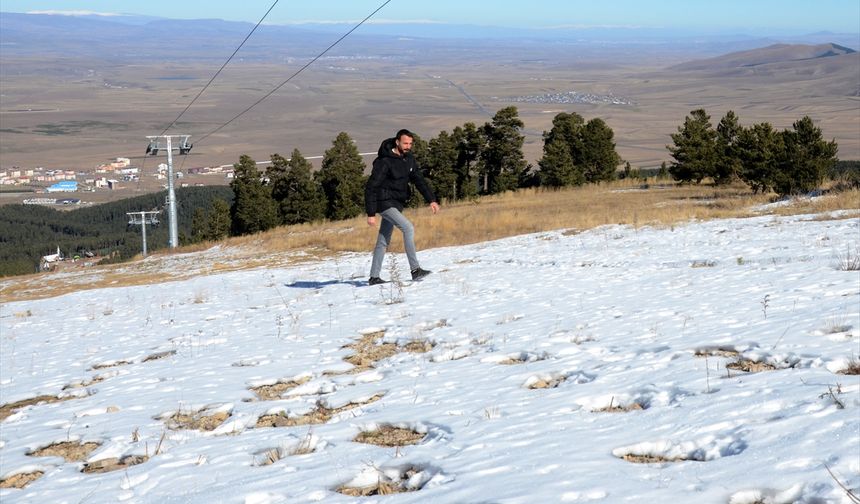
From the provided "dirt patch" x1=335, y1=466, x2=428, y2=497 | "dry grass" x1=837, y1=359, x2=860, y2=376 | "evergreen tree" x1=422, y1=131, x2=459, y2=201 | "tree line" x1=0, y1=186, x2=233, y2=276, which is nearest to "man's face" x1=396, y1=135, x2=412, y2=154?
"dry grass" x1=837, y1=359, x2=860, y2=376

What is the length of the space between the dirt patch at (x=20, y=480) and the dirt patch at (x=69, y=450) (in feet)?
1.03

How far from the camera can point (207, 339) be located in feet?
38.3

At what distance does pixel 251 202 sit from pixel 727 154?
3370 cm

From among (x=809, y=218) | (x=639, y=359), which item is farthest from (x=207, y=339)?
(x=809, y=218)

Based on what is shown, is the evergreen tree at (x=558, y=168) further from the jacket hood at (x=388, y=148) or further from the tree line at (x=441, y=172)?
the jacket hood at (x=388, y=148)

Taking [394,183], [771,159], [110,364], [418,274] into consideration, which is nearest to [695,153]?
[771,159]

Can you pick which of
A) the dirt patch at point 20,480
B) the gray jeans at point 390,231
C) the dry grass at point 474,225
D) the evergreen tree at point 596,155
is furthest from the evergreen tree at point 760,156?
the dirt patch at point 20,480

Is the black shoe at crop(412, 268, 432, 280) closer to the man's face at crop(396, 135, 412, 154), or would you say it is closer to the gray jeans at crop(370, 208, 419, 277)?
the gray jeans at crop(370, 208, 419, 277)

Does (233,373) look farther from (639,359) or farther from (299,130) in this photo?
(299,130)

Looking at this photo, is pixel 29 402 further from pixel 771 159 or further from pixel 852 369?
pixel 771 159

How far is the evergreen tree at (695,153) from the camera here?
121 feet

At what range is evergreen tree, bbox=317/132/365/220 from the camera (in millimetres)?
56750

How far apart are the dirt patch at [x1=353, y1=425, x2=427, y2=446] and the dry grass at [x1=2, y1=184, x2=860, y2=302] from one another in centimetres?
1595

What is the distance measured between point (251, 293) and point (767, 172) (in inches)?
747
